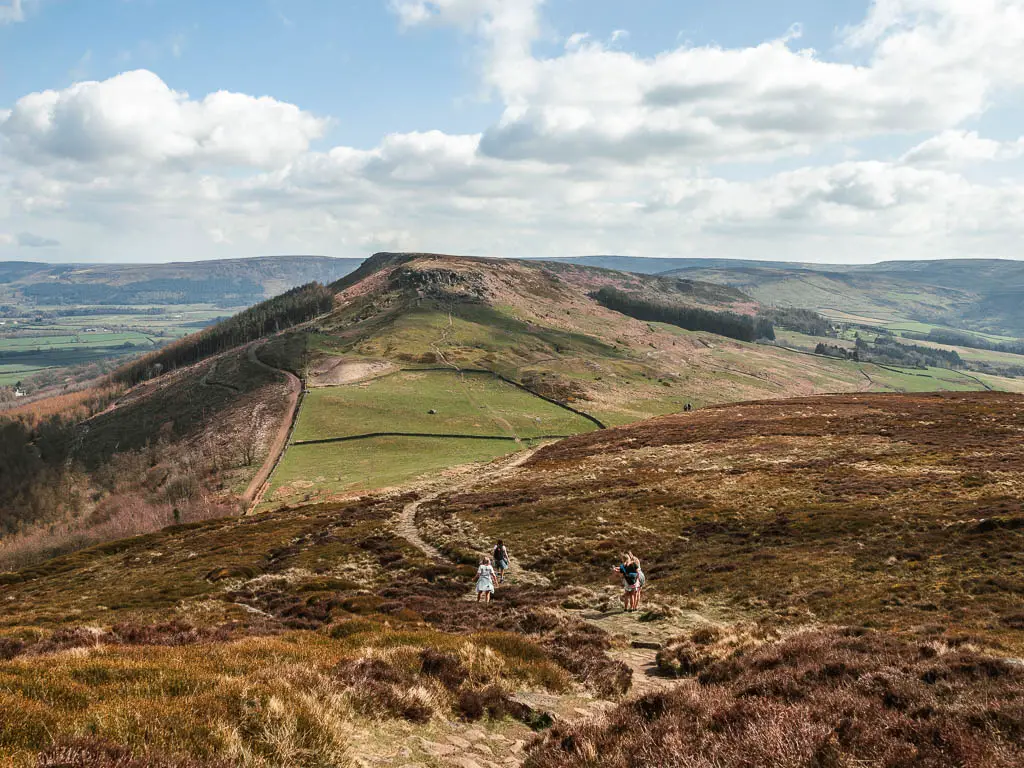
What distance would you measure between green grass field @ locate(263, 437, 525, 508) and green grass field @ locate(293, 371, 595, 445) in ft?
22.2

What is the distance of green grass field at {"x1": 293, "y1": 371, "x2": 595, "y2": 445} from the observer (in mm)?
117738

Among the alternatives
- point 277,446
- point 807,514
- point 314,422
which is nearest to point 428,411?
point 314,422

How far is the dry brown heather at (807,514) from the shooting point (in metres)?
24.6

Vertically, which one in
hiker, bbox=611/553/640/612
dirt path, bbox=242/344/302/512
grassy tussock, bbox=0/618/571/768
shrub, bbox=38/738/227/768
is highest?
shrub, bbox=38/738/227/768

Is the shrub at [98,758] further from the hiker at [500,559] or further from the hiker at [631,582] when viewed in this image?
the hiker at [500,559]

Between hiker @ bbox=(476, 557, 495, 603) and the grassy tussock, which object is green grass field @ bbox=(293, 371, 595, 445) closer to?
hiker @ bbox=(476, 557, 495, 603)

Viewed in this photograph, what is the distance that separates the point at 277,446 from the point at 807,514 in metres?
98.1

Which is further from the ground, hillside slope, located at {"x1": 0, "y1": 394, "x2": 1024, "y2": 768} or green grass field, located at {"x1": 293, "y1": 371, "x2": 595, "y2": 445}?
hillside slope, located at {"x1": 0, "y1": 394, "x2": 1024, "y2": 768}

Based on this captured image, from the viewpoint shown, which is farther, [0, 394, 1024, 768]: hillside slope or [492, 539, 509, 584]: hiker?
[492, 539, 509, 584]: hiker

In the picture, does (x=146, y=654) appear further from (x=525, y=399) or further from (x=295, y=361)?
(x=295, y=361)

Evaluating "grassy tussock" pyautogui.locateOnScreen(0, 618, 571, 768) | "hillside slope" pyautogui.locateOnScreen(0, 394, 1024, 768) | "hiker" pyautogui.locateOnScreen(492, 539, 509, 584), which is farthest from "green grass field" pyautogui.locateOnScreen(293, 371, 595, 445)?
"grassy tussock" pyautogui.locateOnScreen(0, 618, 571, 768)

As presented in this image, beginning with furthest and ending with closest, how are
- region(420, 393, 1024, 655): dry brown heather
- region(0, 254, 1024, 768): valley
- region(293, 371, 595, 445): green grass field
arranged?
1. region(293, 371, 595, 445): green grass field
2. region(420, 393, 1024, 655): dry brown heather
3. region(0, 254, 1024, 768): valley

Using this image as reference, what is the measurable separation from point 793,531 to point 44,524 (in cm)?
14052

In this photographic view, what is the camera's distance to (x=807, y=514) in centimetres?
3988
